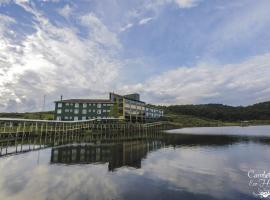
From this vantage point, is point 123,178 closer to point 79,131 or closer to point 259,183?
point 259,183

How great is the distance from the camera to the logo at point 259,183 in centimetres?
1680

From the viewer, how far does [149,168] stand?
2645 centimetres

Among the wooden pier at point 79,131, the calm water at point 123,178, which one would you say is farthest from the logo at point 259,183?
the wooden pier at point 79,131

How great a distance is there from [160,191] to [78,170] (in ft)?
37.1

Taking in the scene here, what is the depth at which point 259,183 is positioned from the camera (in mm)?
19828

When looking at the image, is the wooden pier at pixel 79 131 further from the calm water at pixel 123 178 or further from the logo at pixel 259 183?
the logo at pixel 259 183

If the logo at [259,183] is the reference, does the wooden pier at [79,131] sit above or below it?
above

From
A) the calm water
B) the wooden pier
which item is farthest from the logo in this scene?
the wooden pier

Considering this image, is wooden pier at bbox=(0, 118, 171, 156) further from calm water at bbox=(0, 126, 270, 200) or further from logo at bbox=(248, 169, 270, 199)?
logo at bbox=(248, 169, 270, 199)

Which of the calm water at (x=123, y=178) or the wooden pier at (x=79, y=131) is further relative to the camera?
the wooden pier at (x=79, y=131)

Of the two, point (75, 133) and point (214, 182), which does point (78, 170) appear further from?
point (75, 133)

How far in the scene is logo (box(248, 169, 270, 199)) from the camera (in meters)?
16.8

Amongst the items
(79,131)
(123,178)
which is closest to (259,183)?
(123,178)

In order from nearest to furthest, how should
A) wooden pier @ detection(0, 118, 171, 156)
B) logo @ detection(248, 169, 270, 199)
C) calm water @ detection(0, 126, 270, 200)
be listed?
1. logo @ detection(248, 169, 270, 199)
2. calm water @ detection(0, 126, 270, 200)
3. wooden pier @ detection(0, 118, 171, 156)
